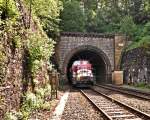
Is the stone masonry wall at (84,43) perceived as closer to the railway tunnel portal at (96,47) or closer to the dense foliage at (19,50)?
the railway tunnel portal at (96,47)

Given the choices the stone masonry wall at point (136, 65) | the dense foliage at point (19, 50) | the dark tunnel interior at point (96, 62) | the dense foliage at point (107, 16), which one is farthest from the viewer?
the dense foliage at point (107, 16)

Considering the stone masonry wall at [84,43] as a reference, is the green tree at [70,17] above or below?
above

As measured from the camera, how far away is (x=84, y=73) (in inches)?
1356

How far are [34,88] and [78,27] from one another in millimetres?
32895

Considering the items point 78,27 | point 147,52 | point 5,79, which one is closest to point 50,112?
point 5,79

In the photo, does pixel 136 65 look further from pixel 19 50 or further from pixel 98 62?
pixel 19 50

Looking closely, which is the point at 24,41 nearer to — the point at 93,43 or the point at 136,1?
the point at 93,43

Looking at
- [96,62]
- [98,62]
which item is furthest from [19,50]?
[96,62]

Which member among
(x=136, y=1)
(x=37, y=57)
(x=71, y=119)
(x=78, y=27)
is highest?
(x=136, y=1)

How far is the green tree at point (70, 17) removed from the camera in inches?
1780

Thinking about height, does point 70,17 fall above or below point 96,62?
above

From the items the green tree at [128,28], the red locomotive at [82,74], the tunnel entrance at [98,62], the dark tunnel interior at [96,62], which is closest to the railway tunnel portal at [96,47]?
the tunnel entrance at [98,62]

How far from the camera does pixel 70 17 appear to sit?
1799 inches

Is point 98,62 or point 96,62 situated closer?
point 98,62
